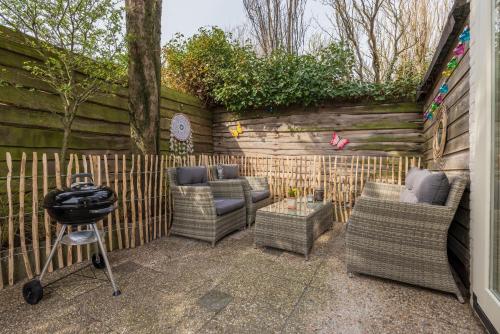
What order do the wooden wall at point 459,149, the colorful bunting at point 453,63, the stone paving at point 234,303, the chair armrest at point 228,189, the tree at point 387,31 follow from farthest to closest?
the tree at point 387,31, the chair armrest at point 228,189, the colorful bunting at point 453,63, the wooden wall at point 459,149, the stone paving at point 234,303

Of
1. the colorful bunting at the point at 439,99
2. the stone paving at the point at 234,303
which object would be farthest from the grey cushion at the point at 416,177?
the stone paving at the point at 234,303

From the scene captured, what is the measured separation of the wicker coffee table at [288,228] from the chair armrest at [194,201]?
628 millimetres

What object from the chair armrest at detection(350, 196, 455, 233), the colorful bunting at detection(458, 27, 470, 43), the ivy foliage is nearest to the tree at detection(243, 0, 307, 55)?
the ivy foliage

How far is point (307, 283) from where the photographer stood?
218 cm

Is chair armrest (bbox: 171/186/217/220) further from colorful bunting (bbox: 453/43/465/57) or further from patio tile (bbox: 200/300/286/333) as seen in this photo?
colorful bunting (bbox: 453/43/465/57)

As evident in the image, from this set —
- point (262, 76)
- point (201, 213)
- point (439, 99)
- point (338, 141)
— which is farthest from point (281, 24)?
point (201, 213)

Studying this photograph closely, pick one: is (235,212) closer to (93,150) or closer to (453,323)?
(93,150)

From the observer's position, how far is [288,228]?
2.78 meters

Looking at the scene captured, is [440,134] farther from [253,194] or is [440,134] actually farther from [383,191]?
[253,194]

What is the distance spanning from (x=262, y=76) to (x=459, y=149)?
12.8 feet

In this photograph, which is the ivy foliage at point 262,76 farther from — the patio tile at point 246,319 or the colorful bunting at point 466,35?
the patio tile at point 246,319

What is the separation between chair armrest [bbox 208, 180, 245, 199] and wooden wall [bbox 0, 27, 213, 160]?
161 cm

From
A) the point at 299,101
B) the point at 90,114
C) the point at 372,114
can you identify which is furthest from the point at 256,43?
the point at 90,114

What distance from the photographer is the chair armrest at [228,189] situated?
3.71 m
